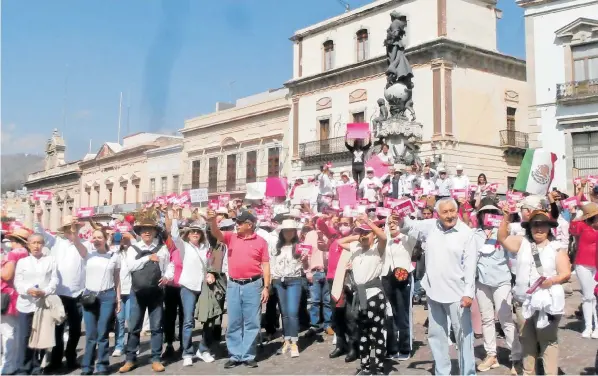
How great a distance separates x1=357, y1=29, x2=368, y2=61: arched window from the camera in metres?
31.0

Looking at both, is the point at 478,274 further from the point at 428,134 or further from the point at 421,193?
the point at 428,134

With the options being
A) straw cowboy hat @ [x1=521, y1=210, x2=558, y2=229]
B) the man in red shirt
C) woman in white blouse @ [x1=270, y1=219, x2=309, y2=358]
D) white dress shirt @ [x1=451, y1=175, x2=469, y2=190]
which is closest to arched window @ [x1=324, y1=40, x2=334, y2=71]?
white dress shirt @ [x1=451, y1=175, x2=469, y2=190]

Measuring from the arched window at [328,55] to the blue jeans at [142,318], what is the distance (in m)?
27.4

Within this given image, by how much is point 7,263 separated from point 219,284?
7.80ft

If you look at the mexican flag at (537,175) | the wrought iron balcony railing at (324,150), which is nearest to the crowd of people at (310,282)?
the mexican flag at (537,175)

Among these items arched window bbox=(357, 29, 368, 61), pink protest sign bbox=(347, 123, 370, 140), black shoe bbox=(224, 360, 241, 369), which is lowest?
black shoe bbox=(224, 360, 241, 369)

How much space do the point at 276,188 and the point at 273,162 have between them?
2182 centimetres

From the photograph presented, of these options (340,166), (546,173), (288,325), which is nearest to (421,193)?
(546,173)

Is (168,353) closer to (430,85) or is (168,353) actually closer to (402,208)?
(402,208)

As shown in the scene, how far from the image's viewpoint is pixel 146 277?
22.5 feet

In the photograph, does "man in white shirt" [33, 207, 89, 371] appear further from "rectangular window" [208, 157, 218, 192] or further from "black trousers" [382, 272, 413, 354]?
"rectangular window" [208, 157, 218, 192]

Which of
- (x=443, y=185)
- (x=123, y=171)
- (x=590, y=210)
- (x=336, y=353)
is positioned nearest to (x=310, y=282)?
(x=336, y=353)

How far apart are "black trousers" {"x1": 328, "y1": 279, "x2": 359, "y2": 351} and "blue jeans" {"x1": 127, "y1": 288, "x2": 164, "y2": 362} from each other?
206 cm

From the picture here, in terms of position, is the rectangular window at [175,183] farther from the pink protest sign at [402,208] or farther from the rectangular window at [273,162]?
the pink protest sign at [402,208]
